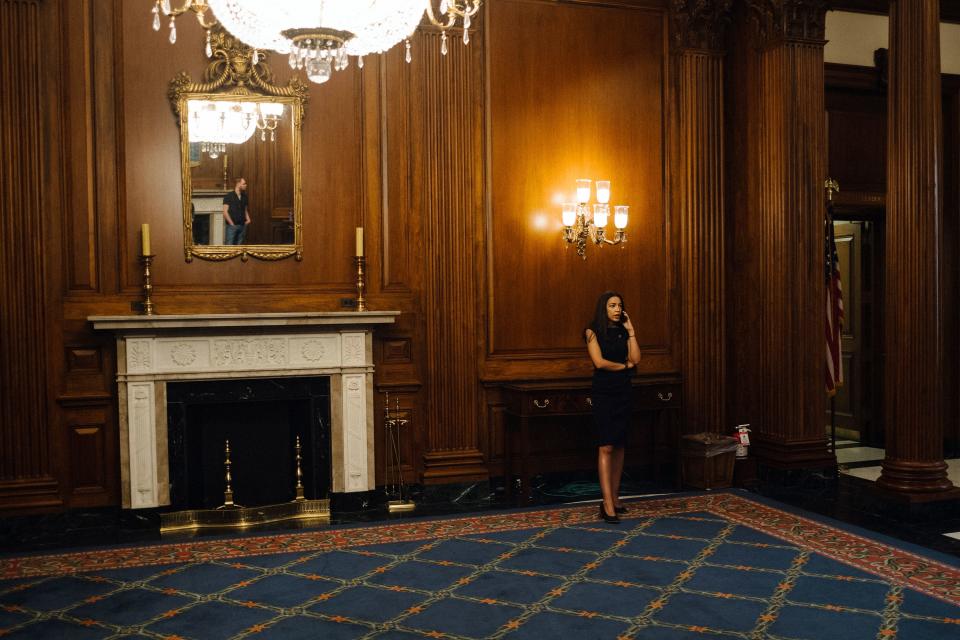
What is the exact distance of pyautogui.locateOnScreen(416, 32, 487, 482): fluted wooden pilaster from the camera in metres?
7.14

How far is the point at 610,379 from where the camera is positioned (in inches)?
244

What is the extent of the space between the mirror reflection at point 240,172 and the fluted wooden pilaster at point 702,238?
3355 mm

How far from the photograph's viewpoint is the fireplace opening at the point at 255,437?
261 inches

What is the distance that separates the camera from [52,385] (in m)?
6.36

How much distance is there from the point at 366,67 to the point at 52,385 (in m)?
3.27

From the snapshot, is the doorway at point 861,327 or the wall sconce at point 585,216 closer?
the wall sconce at point 585,216

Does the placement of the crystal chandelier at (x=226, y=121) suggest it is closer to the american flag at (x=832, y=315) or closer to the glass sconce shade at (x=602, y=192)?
the glass sconce shade at (x=602, y=192)

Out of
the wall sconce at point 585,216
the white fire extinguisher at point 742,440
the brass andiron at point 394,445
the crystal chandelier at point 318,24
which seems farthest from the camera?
the white fire extinguisher at point 742,440

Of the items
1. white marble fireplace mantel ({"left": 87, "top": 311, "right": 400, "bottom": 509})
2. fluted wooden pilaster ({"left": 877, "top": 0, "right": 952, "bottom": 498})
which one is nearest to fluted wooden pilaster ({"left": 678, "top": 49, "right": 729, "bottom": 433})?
fluted wooden pilaster ({"left": 877, "top": 0, "right": 952, "bottom": 498})

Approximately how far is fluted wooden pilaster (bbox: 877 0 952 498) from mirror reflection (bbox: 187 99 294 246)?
14.6ft

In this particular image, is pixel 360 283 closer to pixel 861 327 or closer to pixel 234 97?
pixel 234 97

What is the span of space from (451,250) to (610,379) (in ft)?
5.82

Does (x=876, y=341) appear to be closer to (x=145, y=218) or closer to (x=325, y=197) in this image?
(x=325, y=197)

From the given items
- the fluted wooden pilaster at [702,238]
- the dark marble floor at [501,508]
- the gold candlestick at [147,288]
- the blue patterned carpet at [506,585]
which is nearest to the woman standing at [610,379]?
the blue patterned carpet at [506,585]
